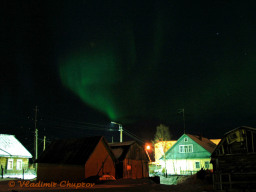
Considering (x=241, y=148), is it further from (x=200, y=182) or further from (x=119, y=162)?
(x=119, y=162)

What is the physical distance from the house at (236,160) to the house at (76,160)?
47.6ft

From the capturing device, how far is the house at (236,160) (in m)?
22.1

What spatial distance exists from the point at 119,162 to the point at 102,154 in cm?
572

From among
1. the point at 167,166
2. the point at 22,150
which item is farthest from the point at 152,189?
the point at 167,166

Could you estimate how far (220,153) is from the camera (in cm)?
2439

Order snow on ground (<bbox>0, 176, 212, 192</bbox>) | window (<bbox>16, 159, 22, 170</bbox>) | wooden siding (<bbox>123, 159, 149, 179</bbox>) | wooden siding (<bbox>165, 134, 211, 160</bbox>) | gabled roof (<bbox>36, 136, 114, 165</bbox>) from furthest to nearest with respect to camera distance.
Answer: wooden siding (<bbox>165, 134, 211, 160</bbox>)
window (<bbox>16, 159, 22, 170</bbox>)
wooden siding (<bbox>123, 159, 149, 179</bbox>)
gabled roof (<bbox>36, 136, 114, 165</bbox>)
snow on ground (<bbox>0, 176, 212, 192</bbox>)

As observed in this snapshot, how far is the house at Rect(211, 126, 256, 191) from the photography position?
22.1 metres

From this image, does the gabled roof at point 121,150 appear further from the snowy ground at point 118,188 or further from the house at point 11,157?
the house at point 11,157

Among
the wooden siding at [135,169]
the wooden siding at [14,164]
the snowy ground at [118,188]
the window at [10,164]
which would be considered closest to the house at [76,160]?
the wooden siding at [135,169]

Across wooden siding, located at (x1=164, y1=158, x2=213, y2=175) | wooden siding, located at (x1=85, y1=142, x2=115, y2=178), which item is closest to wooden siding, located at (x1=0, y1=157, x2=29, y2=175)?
wooden siding, located at (x1=85, y1=142, x2=115, y2=178)

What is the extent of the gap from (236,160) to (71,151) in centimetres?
1942

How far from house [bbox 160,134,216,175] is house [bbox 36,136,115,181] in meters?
24.3

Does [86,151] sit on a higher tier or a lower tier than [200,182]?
higher

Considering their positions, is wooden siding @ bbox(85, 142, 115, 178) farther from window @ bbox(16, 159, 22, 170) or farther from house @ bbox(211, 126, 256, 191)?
window @ bbox(16, 159, 22, 170)
